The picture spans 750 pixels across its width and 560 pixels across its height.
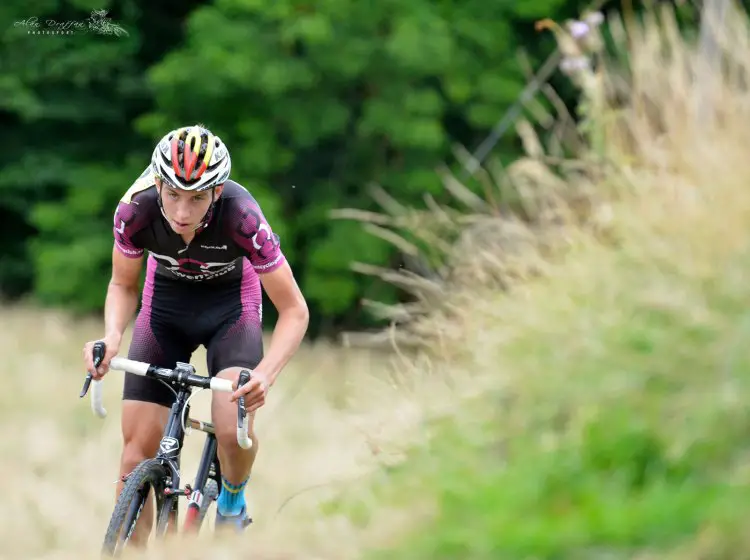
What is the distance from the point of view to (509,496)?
13.1 feet

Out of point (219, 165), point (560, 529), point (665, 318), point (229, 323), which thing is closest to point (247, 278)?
point (229, 323)

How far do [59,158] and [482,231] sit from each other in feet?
36.9

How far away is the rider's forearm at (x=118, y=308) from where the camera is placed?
520 centimetres

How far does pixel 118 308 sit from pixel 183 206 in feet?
2.23

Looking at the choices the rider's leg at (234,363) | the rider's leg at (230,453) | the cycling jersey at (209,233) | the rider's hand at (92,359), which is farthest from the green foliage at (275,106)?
the rider's hand at (92,359)

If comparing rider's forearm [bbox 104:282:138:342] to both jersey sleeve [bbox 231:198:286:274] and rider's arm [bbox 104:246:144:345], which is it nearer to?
rider's arm [bbox 104:246:144:345]

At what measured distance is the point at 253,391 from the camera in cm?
473

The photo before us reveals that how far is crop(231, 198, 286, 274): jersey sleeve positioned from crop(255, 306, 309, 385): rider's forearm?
23 cm

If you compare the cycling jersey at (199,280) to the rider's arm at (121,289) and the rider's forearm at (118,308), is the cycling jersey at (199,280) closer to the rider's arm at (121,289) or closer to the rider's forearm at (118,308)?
the rider's arm at (121,289)

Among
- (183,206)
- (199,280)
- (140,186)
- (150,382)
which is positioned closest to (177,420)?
(150,382)

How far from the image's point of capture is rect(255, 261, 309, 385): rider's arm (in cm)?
509

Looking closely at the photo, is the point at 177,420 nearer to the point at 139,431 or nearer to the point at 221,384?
the point at 139,431

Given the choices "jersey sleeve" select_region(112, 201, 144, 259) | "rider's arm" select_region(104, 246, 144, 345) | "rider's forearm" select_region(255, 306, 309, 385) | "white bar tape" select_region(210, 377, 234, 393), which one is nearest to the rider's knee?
"rider's forearm" select_region(255, 306, 309, 385)

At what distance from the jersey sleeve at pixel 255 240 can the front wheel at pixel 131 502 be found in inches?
38.4
